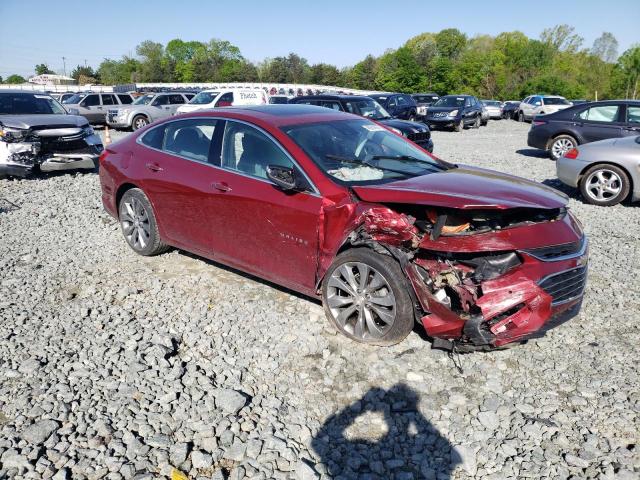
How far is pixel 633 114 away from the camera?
11.2 m

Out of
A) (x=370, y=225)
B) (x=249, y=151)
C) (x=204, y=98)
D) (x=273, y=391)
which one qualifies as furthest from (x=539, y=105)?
(x=273, y=391)

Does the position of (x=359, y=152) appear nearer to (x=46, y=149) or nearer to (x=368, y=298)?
(x=368, y=298)

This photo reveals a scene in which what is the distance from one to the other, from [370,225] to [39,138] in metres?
8.45

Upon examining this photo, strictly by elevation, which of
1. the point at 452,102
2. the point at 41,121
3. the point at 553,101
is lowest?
the point at 41,121

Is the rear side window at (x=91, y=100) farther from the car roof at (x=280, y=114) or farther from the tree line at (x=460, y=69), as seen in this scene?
the tree line at (x=460, y=69)

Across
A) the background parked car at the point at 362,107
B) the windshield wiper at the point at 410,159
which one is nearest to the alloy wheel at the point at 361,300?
the windshield wiper at the point at 410,159

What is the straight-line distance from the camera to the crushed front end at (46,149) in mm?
9445

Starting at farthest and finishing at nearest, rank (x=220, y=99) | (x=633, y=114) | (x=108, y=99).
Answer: (x=108, y=99) < (x=220, y=99) < (x=633, y=114)

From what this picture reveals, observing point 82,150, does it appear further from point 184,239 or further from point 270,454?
point 270,454

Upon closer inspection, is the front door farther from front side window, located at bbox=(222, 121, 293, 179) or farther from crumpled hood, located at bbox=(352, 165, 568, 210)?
crumpled hood, located at bbox=(352, 165, 568, 210)

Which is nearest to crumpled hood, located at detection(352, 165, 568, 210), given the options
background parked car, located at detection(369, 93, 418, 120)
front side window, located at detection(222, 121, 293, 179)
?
front side window, located at detection(222, 121, 293, 179)

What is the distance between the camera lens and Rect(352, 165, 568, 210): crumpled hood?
3350 mm

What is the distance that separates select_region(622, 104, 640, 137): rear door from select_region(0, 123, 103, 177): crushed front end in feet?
36.9

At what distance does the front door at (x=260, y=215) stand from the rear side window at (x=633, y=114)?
10213mm
